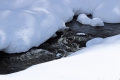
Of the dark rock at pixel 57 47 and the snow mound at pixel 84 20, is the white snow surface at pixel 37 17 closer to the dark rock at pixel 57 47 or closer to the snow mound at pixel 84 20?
the dark rock at pixel 57 47

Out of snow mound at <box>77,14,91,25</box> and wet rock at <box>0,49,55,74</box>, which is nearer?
wet rock at <box>0,49,55,74</box>

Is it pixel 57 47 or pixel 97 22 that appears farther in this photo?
Answer: pixel 97 22

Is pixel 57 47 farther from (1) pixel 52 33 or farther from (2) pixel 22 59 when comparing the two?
(2) pixel 22 59

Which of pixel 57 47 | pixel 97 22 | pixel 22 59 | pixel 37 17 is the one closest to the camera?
pixel 22 59

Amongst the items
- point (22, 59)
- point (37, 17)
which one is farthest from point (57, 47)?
point (37, 17)

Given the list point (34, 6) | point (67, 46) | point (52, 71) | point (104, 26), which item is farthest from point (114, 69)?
point (34, 6)

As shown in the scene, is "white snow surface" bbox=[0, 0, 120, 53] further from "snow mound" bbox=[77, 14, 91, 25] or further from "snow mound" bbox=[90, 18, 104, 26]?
"snow mound" bbox=[90, 18, 104, 26]

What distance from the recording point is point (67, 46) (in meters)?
7.95

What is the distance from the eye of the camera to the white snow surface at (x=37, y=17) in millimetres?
7832

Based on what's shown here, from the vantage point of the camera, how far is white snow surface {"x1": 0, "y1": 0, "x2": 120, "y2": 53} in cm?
783

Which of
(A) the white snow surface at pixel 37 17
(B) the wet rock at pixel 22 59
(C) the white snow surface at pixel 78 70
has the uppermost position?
(A) the white snow surface at pixel 37 17

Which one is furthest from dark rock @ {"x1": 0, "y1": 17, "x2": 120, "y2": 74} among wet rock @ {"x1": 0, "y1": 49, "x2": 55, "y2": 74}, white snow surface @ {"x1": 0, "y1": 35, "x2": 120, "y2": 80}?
white snow surface @ {"x1": 0, "y1": 35, "x2": 120, "y2": 80}

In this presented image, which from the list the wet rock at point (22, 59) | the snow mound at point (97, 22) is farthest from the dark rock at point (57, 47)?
the snow mound at point (97, 22)

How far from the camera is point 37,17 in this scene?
9.02 meters
